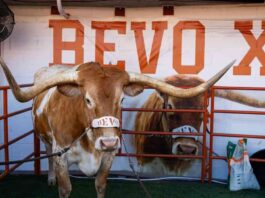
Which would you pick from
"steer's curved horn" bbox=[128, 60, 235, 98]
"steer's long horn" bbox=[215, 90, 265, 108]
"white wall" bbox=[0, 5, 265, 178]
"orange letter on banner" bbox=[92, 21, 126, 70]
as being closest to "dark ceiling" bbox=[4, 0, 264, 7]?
"white wall" bbox=[0, 5, 265, 178]

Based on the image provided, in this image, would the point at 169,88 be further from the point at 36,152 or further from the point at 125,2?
the point at 36,152

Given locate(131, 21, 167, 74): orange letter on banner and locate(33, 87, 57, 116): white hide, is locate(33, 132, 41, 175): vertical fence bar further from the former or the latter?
locate(131, 21, 167, 74): orange letter on banner

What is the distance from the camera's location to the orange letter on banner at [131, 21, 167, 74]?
5.72 m

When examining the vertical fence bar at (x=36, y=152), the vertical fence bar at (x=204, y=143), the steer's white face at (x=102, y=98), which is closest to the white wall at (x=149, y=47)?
the vertical fence bar at (x=36, y=152)

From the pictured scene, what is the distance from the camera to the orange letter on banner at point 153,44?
5.72 meters

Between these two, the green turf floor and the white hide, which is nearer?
the white hide

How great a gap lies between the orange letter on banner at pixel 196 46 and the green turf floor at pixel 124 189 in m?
1.49

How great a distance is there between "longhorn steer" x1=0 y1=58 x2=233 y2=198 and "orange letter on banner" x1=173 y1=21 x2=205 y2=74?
1981 millimetres

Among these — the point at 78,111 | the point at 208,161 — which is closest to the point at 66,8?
the point at 78,111

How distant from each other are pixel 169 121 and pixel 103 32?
58.8 inches

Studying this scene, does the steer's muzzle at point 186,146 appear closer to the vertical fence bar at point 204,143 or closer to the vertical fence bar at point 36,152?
the vertical fence bar at point 204,143

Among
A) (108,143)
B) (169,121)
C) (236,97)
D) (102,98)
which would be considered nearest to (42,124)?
(102,98)

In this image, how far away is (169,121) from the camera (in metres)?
5.81

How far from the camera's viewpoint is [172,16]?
568 cm
